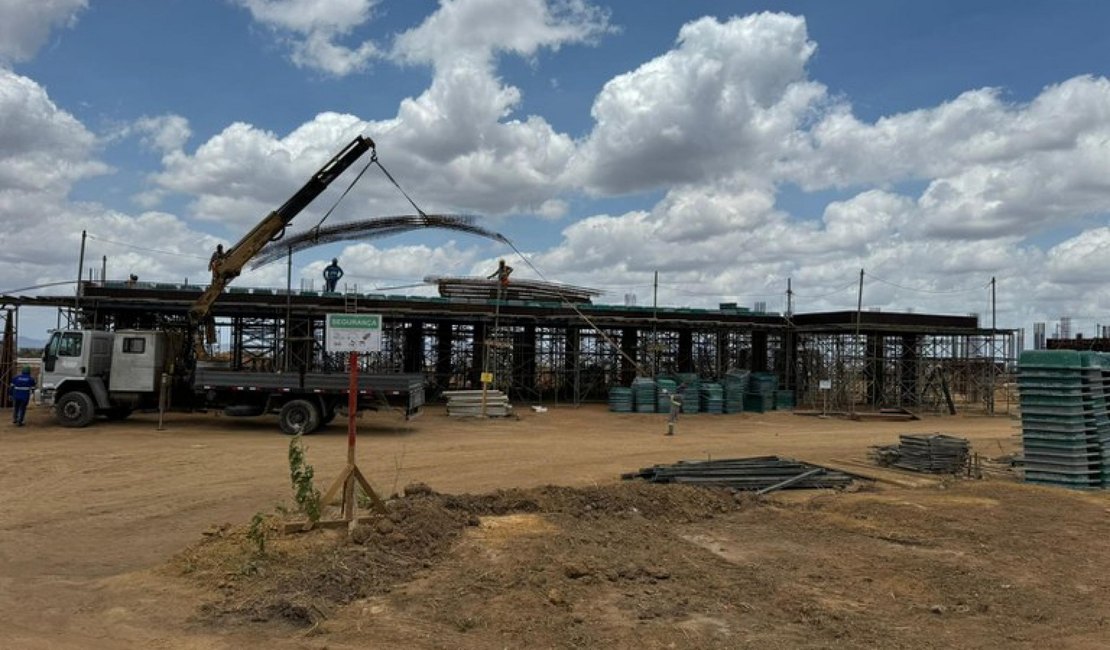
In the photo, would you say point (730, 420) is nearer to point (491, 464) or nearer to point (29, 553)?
point (491, 464)

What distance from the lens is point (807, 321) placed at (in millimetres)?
37969

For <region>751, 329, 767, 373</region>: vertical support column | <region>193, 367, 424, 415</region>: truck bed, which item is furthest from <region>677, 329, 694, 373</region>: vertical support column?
<region>193, 367, 424, 415</region>: truck bed

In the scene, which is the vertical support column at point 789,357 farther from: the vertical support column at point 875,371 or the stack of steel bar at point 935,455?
the stack of steel bar at point 935,455

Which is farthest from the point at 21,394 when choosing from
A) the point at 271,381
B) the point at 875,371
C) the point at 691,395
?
the point at 875,371

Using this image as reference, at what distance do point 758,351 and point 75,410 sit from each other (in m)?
29.5

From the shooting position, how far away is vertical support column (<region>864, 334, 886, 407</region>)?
38.4m

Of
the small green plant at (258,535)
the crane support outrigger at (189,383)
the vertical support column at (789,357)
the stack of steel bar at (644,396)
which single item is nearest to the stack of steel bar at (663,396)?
Answer: the stack of steel bar at (644,396)

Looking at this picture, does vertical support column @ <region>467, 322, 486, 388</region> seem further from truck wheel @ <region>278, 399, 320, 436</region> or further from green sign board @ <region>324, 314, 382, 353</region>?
green sign board @ <region>324, 314, 382, 353</region>

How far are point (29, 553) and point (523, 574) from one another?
545 centimetres

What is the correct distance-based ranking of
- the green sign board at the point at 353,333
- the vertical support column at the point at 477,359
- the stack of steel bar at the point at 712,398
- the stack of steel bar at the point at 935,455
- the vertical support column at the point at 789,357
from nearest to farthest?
the green sign board at the point at 353,333, the stack of steel bar at the point at 935,455, the stack of steel bar at the point at 712,398, the vertical support column at the point at 477,359, the vertical support column at the point at 789,357

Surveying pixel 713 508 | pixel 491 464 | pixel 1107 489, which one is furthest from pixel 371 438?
pixel 1107 489

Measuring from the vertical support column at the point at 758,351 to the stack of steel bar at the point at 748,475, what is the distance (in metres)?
26.0

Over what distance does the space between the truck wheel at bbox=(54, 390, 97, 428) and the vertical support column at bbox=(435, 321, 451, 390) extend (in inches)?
618

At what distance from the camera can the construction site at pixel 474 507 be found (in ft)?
21.0
